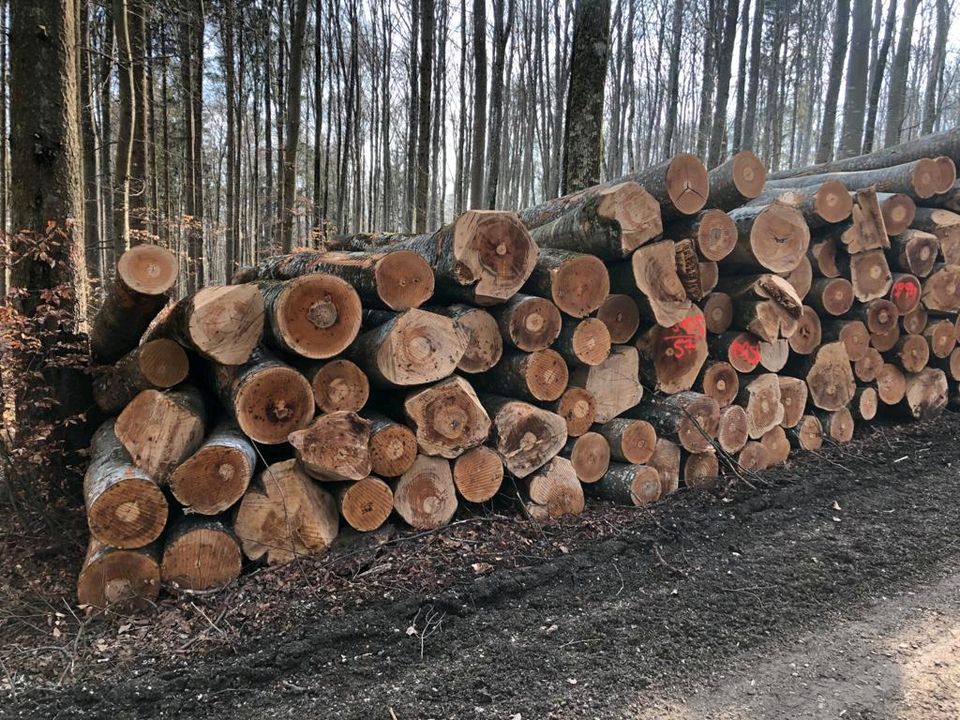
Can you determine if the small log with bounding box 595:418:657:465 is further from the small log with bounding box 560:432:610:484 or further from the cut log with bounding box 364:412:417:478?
the cut log with bounding box 364:412:417:478

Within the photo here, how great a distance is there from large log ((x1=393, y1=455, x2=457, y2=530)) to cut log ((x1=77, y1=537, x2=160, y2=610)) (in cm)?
128

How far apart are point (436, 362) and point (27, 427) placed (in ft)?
8.37

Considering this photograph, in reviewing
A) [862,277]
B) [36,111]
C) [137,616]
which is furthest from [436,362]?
[862,277]

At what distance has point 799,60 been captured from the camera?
2228 centimetres

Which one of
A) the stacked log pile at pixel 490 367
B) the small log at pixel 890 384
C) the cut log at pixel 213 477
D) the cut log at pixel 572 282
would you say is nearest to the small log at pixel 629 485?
the stacked log pile at pixel 490 367

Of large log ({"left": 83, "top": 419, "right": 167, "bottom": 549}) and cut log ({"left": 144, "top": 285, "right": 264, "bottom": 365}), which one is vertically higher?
cut log ({"left": 144, "top": 285, "right": 264, "bottom": 365})

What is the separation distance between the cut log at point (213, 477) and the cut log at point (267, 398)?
0.13m

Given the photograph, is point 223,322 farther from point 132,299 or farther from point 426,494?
point 426,494

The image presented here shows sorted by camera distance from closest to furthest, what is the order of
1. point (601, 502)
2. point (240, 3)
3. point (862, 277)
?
point (601, 502), point (862, 277), point (240, 3)

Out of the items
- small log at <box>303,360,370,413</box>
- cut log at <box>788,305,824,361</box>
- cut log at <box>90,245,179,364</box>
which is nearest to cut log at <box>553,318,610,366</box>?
small log at <box>303,360,370,413</box>

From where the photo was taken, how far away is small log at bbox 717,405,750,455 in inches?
176

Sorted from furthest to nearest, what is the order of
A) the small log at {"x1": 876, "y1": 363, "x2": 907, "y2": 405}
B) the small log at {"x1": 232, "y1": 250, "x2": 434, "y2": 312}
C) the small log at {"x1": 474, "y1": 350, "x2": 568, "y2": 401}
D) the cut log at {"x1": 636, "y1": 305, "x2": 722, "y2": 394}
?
the small log at {"x1": 876, "y1": 363, "x2": 907, "y2": 405} → the cut log at {"x1": 636, "y1": 305, "x2": 722, "y2": 394} → the small log at {"x1": 474, "y1": 350, "x2": 568, "y2": 401} → the small log at {"x1": 232, "y1": 250, "x2": 434, "y2": 312}

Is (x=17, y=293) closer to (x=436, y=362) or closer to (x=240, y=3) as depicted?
(x=436, y=362)

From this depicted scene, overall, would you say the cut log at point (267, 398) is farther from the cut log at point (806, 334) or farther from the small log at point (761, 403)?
the cut log at point (806, 334)
